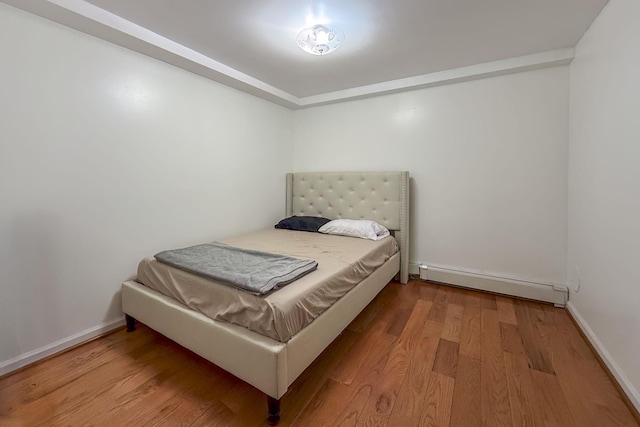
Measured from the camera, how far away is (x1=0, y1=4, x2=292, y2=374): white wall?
1.64 metres

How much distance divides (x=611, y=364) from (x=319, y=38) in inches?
109

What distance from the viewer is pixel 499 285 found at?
2730 mm

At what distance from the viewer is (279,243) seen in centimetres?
266

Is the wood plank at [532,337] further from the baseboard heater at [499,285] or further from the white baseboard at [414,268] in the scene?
the white baseboard at [414,268]

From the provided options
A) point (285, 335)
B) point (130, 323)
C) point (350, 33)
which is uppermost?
point (350, 33)

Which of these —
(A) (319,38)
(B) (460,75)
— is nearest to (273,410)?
(A) (319,38)

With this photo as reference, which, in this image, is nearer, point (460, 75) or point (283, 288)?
point (283, 288)

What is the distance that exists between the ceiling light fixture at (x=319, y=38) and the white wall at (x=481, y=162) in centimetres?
147

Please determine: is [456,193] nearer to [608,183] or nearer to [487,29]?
[608,183]

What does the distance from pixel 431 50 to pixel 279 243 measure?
2.23m

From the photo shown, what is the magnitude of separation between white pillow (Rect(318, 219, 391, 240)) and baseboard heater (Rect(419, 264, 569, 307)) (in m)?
0.69

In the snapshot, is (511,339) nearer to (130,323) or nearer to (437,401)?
(437,401)

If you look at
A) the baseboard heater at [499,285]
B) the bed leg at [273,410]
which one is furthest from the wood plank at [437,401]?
the baseboard heater at [499,285]

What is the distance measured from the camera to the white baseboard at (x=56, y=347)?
1.65m
